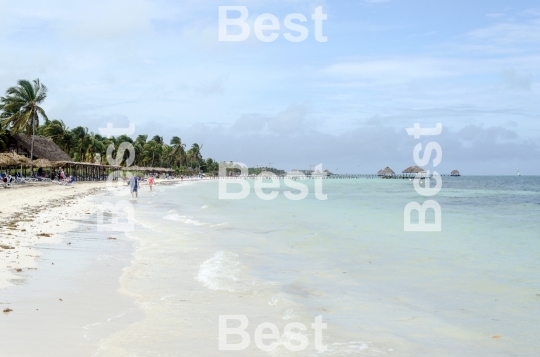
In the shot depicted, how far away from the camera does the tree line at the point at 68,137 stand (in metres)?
46.5

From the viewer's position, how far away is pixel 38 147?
169 feet

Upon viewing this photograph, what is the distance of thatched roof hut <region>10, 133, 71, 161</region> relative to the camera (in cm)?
4897

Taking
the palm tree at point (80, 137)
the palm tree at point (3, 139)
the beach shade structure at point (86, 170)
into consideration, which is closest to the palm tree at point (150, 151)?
the beach shade structure at point (86, 170)

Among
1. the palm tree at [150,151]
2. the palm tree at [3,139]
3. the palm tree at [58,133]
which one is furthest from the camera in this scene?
the palm tree at [150,151]

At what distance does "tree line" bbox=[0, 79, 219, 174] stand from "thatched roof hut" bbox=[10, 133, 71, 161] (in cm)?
96

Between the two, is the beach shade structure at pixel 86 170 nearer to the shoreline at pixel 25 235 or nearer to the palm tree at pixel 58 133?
the palm tree at pixel 58 133

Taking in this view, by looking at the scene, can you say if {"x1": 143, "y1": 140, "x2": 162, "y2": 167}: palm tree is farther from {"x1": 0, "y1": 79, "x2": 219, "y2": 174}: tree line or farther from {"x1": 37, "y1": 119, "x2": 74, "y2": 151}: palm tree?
{"x1": 37, "y1": 119, "x2": 74, "y2": 151}: palm tree

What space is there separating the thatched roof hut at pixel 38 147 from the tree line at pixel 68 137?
0.96m

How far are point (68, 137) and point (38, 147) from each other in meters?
18.6

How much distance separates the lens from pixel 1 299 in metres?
5.47

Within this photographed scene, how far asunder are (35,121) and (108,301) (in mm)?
47626

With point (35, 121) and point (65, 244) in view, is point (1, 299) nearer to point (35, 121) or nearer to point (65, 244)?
point (65, 244)

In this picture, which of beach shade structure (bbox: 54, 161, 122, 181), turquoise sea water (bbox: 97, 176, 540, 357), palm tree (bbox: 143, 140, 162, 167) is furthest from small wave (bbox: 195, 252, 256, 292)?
palm tree (bbox: 143, 140, 162, 167)

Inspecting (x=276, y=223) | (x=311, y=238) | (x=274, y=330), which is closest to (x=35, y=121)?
(x=276, y=223)
